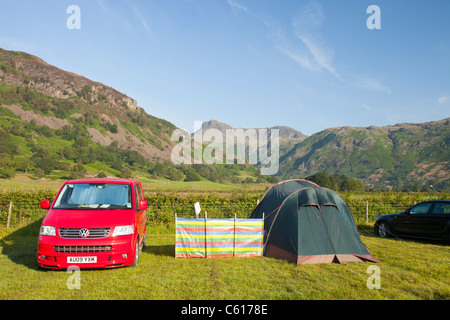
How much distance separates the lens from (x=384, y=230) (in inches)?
528

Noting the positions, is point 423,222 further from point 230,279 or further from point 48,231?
point 48,231

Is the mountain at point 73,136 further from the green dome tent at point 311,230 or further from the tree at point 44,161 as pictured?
the green dome tent at point 311,230

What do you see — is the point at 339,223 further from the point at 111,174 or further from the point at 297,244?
the point at 111,174

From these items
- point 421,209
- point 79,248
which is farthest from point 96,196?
point 421,209

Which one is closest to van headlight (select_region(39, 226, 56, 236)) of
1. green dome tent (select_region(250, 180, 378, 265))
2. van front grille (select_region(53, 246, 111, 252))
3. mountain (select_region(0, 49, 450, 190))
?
van front grille (select_region(53, 246, 111, 252))

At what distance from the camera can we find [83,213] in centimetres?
720

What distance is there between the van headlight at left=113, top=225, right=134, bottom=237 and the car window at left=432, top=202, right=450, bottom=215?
11767 mm

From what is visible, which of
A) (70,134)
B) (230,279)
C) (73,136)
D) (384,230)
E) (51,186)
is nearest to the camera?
(230,279)

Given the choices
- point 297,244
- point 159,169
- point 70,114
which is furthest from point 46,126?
point 297,244

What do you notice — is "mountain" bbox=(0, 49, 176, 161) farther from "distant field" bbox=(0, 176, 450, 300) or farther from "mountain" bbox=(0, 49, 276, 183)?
"distant field" bbox=(0, 176, 450, 300)

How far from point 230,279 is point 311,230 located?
11.2 feet

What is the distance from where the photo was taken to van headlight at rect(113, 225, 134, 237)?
6973 mm
